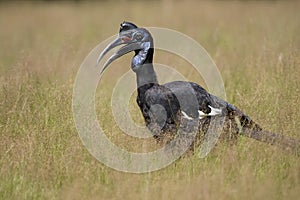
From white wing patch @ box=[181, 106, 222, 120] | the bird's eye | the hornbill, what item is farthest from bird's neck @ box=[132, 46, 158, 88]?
white wing patch @ box=[181, 106, 222, 120]

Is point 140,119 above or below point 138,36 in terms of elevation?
below

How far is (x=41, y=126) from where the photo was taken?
599 cm

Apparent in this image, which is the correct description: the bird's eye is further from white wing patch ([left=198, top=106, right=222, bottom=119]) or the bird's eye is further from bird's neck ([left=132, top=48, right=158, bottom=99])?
white wing patch ([left=198, top=106, right=222, bottom=119])

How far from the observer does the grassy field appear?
4695 millimetres

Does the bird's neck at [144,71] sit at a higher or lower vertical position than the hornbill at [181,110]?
higher

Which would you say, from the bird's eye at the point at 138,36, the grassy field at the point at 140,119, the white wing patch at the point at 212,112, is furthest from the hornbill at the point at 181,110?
the bird's eye at the point at 138,36

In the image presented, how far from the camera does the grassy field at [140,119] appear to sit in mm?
4695

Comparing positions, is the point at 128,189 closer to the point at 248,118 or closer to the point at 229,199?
the point at 229,199

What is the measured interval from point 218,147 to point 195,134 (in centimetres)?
28

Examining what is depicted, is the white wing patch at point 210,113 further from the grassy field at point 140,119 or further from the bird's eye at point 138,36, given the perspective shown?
the bird's eye at point 138,36

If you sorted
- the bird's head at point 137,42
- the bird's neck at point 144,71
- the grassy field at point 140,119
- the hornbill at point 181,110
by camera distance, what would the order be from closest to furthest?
the grassy field at point 140,119, the hornbill at point 181,110, the bird's neck at point 144,71, the bird's head at point 137,42

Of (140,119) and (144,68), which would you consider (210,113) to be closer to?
(144,68)

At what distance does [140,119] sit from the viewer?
6441mm

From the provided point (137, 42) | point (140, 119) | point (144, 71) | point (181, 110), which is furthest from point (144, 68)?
point (140, 119)
